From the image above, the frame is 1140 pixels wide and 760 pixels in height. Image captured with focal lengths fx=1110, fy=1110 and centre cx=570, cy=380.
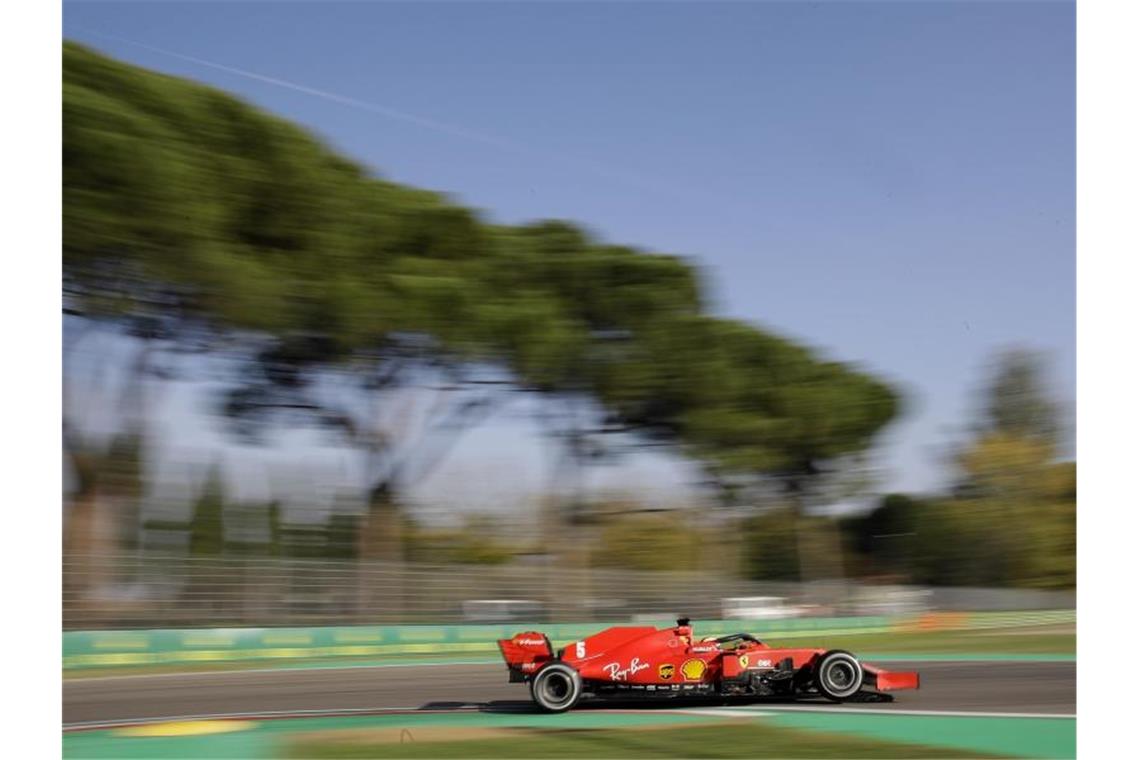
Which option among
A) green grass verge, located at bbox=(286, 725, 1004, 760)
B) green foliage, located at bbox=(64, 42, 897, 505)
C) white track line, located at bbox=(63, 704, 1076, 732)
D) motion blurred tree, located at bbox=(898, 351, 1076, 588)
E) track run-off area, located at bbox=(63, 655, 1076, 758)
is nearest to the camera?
green grass verge, located at bbox=(286, 725, 1004, 760)

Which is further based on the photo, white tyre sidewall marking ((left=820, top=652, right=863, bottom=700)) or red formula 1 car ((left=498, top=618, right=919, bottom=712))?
white tyre sidewall marking ((left=820, top=652, right=863, bottom=700))

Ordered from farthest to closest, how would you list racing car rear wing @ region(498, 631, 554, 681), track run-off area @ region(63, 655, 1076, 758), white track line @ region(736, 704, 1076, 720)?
racing car rear wing @ region(498, 631, 554, 681), white track line @ region(736, 704, 1076, 720), track run-off area @ region(63, 655, 1076, 758)

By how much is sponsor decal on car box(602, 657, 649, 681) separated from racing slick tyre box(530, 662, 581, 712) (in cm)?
25

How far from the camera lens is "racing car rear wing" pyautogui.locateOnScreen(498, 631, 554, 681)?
28.4ft

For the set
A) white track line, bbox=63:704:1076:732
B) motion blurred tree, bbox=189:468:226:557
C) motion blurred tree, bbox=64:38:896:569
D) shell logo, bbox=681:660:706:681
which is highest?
motion blurred tree, bbox=64:38:896:569

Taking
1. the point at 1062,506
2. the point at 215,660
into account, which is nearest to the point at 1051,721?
the point at 215,660

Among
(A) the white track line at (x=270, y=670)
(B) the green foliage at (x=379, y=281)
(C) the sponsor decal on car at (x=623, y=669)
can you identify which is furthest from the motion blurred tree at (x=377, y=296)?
(C) the sponsor decal on car at (x=623, y=669)

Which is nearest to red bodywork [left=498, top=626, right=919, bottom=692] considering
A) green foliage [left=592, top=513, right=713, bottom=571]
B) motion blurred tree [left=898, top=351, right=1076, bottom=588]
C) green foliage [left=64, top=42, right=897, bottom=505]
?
green foliage [left=64, top=42, right=897, bottom=505]

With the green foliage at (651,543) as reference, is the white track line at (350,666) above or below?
below

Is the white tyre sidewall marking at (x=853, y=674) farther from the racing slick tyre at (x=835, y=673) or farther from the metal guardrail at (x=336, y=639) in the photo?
the metal guardrail at (x=336, y=639)

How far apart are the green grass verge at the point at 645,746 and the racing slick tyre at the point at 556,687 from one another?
701mm

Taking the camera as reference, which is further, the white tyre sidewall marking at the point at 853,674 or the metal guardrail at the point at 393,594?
the metal guardrail at the point at 393,594

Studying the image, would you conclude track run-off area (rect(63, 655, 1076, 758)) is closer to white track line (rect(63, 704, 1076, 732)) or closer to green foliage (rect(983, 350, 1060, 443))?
white track line (rect(63, 704, 1076, 732))

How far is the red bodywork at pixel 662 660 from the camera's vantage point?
28.1 ft
